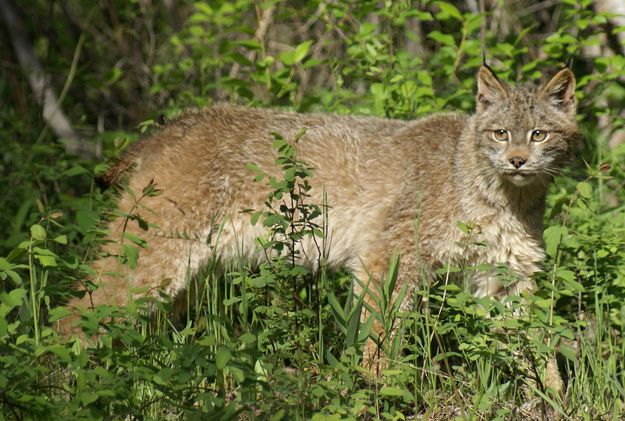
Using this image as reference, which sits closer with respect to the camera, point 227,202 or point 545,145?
point 545,145

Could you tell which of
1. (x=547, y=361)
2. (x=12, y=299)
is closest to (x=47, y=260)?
(x=12, y=299)

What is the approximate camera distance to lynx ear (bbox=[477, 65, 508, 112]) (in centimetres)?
527

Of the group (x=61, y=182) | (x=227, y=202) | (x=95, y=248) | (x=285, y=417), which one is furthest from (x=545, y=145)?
(x=61, y=182)

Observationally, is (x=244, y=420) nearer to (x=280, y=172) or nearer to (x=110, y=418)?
(x=110, y=418)

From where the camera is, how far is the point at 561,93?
17.2 ft

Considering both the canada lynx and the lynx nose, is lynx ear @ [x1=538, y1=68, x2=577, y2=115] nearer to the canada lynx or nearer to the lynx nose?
the canada lynx

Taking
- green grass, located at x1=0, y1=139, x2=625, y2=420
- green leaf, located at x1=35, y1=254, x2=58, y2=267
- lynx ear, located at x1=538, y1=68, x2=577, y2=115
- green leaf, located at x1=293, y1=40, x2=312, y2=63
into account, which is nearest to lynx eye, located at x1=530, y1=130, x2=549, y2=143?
lynx ear, located at x1=538, y1=68, x2=577, y2=115

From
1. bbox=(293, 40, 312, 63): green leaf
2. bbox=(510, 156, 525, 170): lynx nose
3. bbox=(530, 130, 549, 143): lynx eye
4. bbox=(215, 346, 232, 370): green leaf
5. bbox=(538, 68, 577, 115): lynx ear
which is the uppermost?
bbox=(293, 40, 312, 63): green leaf

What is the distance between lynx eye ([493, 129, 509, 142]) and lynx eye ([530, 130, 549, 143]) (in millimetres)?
148

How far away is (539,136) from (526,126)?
95mm

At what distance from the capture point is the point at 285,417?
141 inches

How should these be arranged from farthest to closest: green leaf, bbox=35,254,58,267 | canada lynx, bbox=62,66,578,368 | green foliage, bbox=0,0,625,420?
canada lynx, bbox=62,66,578,368 → green leaf, bbox=35,254,58,267 → green foliage, bbox=0,0,625,420

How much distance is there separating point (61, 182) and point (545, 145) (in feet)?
13.3

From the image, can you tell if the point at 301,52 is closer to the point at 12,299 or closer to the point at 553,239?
the point at 553,239
